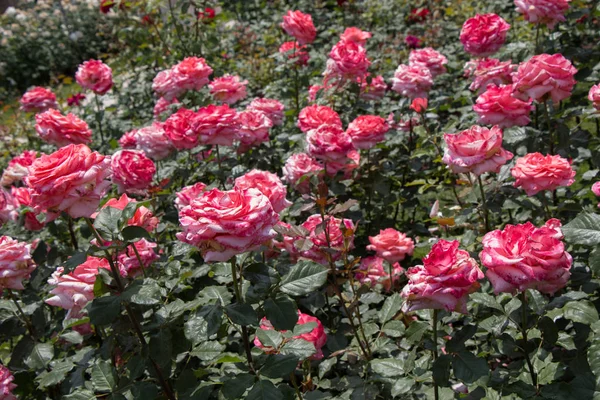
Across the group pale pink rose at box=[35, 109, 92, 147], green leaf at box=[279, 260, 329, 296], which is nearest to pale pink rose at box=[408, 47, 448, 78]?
pale pink rose at box=[35, 109, 92, 147]

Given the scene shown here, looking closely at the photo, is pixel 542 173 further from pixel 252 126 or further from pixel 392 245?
pixel 252 126

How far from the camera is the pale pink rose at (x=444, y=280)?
1.14m

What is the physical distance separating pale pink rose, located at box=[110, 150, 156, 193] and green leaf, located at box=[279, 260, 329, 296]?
84cm

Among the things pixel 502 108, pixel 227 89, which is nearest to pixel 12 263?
pixel 227 89

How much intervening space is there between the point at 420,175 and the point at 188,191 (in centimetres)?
141

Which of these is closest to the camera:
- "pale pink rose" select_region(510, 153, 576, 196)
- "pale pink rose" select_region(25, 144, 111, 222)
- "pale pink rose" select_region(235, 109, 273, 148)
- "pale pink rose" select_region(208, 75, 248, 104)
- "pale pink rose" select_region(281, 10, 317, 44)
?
"pale pink rose" select_region(25, 144, 111, 222)

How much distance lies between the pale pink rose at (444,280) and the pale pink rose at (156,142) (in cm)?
137

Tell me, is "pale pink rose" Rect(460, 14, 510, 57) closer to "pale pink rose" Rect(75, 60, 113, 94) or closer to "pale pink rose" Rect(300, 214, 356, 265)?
"pale pink rose" Rect(300, 214, 356, 265)

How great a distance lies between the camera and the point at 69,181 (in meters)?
1.25

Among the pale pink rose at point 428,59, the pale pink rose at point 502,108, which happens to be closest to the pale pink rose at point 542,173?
the pale pink rose at point 502,108

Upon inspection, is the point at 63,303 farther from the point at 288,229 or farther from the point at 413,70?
the point at 413,70

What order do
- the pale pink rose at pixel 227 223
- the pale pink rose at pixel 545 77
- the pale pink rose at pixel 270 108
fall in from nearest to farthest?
the pale pink rose at pixel 227 223 → the pale pink rose at pixel 545 77 → the pale pink rose at pixel 270 108

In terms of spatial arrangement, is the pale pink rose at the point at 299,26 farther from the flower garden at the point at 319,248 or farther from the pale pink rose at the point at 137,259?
the pale pink rose at the point at 137,259

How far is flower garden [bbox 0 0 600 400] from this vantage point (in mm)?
1212
